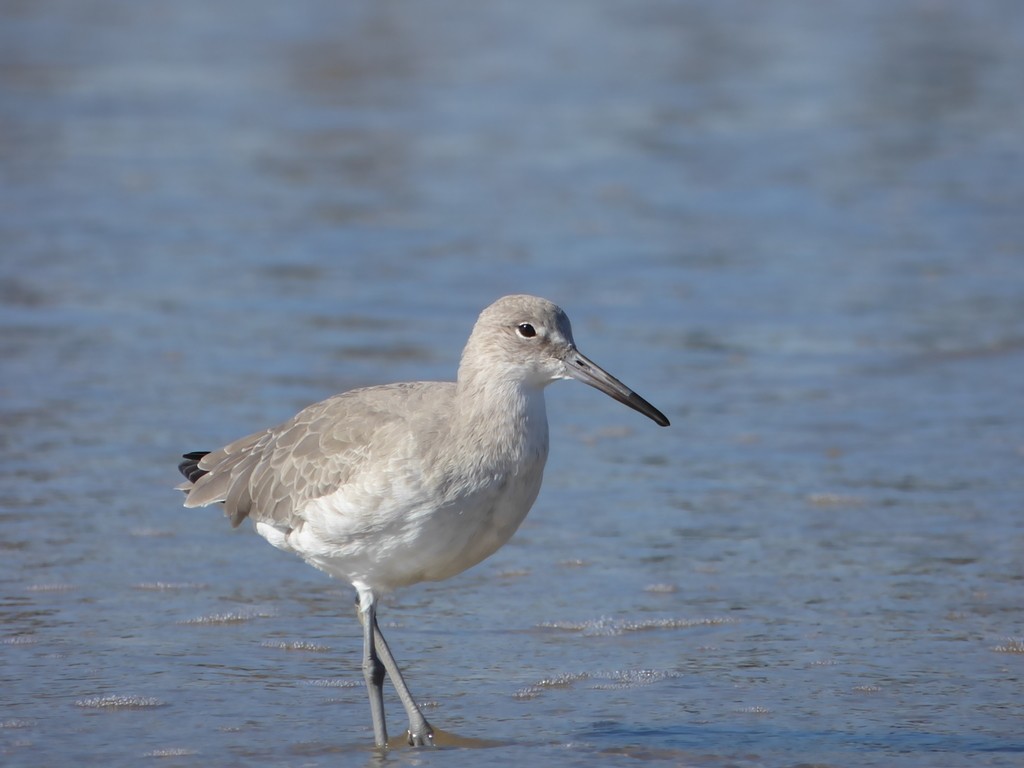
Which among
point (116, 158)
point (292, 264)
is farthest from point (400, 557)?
point (116, 158)

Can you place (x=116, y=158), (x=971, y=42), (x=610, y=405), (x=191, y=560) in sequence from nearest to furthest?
(x=191, y=560) < (x=610, y=405) < (x=116, y=158) < (x=971, y=42)

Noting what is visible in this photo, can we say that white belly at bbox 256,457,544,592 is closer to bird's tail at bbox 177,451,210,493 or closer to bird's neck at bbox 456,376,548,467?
bird's neck at bbox 456,376,548,467

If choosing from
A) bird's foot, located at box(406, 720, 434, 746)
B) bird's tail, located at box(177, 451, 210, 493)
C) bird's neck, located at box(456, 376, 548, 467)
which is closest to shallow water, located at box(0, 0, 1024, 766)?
bird's foot, located at box(406, 720, 434, 746)

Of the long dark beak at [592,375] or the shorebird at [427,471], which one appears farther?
the long dark beak at [592,375]

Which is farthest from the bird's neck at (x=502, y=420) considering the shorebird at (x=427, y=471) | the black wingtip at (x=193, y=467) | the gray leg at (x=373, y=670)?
the black wingtip at (x=193, y=467)

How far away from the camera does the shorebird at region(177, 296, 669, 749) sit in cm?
562

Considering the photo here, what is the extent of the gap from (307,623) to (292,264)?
598 cm

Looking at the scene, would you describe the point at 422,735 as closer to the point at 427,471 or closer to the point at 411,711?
the point at 411,711

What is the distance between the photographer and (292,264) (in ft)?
41.2

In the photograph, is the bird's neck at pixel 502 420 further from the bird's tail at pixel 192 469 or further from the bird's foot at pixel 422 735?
the bird's tail at pixel 192 469

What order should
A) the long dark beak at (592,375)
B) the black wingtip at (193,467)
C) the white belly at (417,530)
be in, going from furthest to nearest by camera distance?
1. the black wingtip at (193,467)
2. the long dark beak at (592,375)
3. the white belly at (417,530)

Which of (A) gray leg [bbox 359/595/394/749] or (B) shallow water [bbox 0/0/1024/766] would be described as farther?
(B) shallow water [bbox 0/0/1024/766]

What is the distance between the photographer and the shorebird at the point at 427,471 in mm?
5621

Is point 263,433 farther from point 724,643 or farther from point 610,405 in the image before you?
point 610,405
